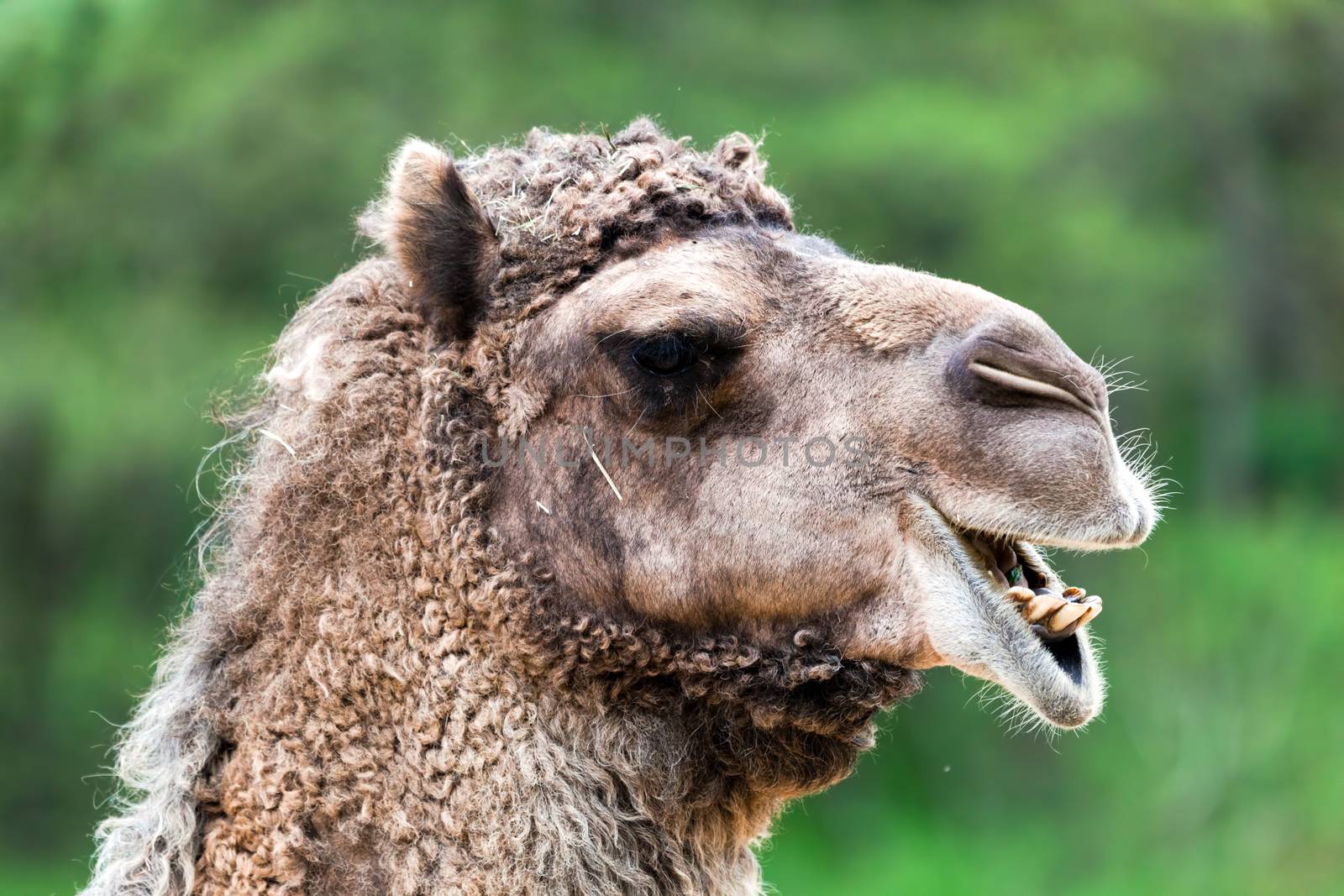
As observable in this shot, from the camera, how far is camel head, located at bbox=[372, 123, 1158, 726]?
2.98m

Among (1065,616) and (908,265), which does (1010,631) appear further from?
(908,265)

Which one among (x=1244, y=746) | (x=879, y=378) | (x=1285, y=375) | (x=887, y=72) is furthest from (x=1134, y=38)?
(x=879, y=378)

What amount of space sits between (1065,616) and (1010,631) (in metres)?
0.12

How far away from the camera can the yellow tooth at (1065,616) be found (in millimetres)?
2986

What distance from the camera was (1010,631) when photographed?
9.73ft

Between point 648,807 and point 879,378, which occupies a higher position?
point 879,378

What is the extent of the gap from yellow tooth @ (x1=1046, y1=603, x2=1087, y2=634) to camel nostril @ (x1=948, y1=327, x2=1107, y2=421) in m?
0.38

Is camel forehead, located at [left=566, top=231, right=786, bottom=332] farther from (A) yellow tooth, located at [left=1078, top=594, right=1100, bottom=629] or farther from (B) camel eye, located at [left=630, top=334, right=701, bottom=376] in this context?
(A) yellow tooth, located at [left=1078, top=594, right=1100, bottom=629]

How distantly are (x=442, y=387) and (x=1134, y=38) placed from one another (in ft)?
41.0

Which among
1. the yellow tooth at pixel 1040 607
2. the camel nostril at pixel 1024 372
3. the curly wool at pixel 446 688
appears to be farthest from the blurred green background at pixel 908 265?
the yellow tooth at pixel 1040 607

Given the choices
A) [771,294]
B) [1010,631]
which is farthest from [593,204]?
[1010,631]

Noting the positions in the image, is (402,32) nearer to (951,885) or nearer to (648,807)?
(951,885)

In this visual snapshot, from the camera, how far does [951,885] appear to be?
42.0 ft

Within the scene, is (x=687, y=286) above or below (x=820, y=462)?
above
